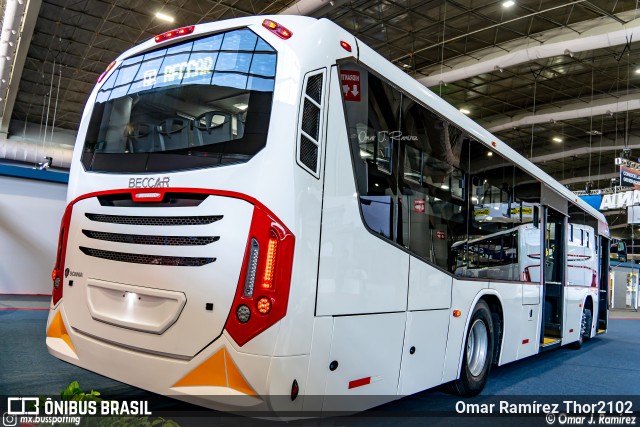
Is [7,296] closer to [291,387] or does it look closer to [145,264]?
[145,264]

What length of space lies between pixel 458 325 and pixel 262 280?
2.44 meters

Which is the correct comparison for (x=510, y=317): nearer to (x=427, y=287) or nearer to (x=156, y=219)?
(x=427, y=287)

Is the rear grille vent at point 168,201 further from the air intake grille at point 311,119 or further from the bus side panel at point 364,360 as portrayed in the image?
the bus side panel at point 364,360

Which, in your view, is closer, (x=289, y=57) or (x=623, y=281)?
(x=289, y=57)

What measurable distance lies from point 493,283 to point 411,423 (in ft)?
6.44

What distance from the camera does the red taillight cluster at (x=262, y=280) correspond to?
2.72 meters

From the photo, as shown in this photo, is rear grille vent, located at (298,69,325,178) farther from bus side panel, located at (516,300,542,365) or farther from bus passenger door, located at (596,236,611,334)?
bus passenger door, located at (596,236,611,334)

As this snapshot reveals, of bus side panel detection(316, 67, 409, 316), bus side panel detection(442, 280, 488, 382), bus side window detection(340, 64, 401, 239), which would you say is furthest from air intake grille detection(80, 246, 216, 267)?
bus side panel detection(442, 280, 488, 382)

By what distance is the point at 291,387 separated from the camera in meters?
2.76

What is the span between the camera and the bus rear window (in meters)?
3.04

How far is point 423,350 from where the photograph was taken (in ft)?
12.9

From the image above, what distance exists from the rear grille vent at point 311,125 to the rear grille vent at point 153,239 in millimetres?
702

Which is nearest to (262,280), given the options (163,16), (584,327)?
(584,327)

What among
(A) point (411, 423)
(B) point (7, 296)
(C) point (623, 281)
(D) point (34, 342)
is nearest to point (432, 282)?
(A) point (411, 423)
